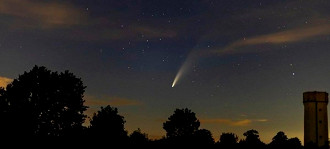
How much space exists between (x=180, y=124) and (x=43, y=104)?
49.4m

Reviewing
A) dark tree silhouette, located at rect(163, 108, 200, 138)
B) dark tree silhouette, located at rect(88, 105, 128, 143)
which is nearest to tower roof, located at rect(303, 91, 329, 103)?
dark tree silhouette, located at rect(163, 108, 200, 138)

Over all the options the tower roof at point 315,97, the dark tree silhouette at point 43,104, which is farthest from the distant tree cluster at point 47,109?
the tower roof at point 315,97

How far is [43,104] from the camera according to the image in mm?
51250

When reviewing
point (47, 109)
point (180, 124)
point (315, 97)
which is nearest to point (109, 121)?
point (47, 109)

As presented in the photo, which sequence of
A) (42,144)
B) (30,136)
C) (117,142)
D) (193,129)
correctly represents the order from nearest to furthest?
1. (42,144)
2. (30,136)
3. (117,142)
4. (193,129)

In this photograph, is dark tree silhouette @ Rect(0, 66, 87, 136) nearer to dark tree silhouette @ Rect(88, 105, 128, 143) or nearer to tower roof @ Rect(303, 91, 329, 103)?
dark tree silhouette @ Rect(88, 105, 128, 143)

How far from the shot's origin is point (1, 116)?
4969 cm

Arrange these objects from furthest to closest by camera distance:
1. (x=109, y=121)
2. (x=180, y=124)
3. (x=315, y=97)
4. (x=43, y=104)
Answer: (x=180, y=124) < (x=315, y=97) < (x=109, y=121) < (x=43, y=104)

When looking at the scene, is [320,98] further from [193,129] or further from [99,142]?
[99,142]

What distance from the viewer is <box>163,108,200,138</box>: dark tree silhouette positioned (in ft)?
313

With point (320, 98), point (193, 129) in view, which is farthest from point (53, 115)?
point (320, 98)

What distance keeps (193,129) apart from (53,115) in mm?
50066

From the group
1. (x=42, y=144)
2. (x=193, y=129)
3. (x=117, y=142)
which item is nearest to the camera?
(x=42, y=144)

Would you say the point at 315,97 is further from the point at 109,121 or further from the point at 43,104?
the point at 43,104
